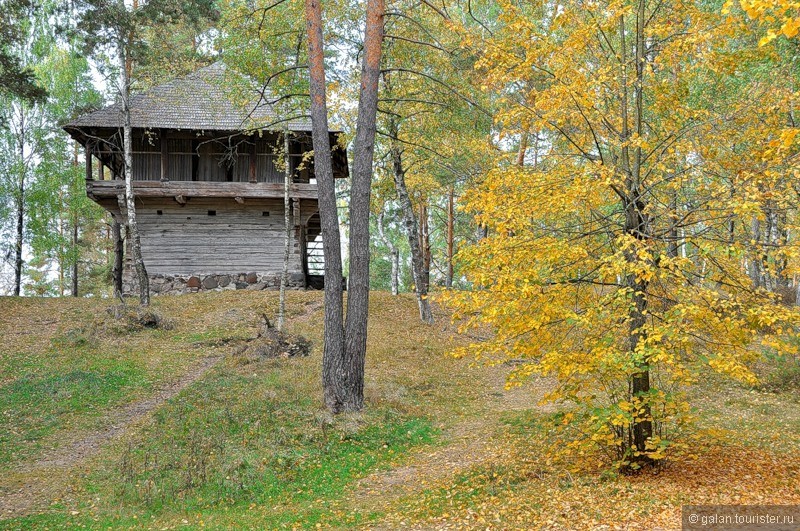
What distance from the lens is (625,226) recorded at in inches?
311

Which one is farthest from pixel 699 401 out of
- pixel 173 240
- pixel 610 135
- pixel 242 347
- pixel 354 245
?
pixel 173 240

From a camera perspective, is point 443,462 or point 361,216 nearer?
point 443,462

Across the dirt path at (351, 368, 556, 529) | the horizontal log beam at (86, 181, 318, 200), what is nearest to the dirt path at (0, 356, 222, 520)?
the dirt path at (351, 368, 556, 529)

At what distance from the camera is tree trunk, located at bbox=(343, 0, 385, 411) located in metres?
11.7

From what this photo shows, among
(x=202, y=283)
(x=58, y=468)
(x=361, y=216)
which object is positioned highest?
(x=361, y=216)

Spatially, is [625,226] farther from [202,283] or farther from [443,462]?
[202,283]

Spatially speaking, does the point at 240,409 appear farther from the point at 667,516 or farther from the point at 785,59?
the point at 785,59

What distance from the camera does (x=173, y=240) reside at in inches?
1010

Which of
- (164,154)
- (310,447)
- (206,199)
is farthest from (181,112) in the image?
(310,447)

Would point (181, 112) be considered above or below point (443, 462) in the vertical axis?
above

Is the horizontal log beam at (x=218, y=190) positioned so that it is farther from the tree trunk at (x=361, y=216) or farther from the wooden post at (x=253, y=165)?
the tree trunk at (x=361, y=216)

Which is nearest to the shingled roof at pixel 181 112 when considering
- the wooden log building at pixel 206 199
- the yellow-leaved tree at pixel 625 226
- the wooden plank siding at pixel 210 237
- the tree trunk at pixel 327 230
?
the wooden log building at pixel 206 199

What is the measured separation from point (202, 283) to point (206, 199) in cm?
361

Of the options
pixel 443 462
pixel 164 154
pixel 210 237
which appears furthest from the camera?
pixel 210 237
